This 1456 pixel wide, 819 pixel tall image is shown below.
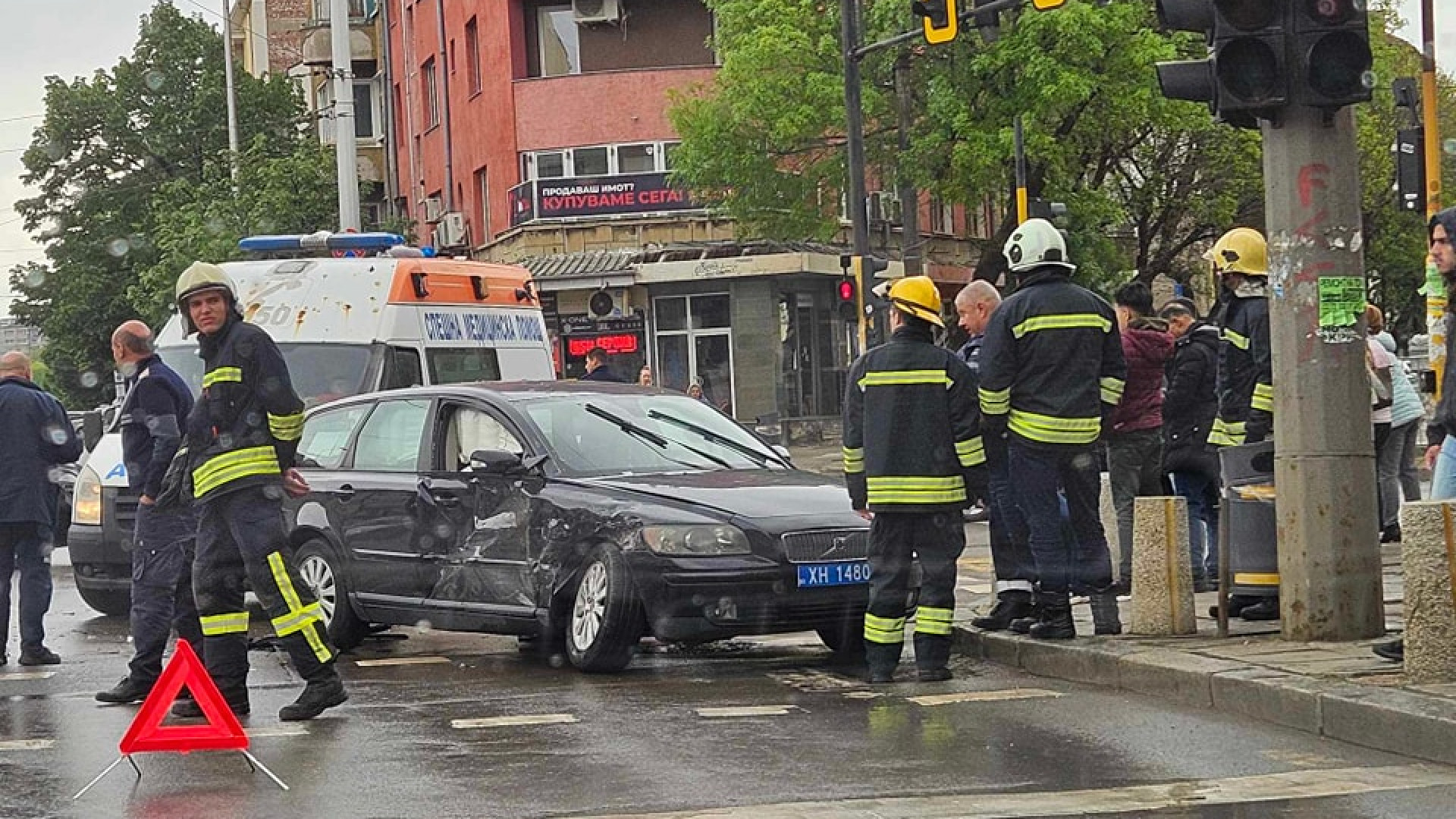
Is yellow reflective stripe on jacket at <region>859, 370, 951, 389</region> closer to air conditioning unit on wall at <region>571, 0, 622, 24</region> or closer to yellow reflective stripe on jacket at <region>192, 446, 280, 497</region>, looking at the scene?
yellow reflective stripe on jacket at <region>192, 446, 280, 497</region>

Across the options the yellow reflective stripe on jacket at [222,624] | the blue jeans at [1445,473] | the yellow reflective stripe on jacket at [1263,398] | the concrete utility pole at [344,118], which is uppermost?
the concrete utility pole at [344,118]

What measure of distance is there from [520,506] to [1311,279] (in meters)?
3.97

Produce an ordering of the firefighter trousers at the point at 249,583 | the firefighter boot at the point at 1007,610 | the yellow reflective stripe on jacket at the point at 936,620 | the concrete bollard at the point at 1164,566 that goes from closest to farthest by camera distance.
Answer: the firefighter trousers at the point at 249,583
the yellow reflective stripe on jacket at the point at 936,620
the concrete bollard at the point at 1164,566
the firefighter boot at the point at 1007,610

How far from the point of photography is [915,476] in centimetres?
999

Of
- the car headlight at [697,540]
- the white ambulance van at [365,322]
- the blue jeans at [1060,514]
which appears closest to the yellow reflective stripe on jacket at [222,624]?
the car headlight at [697,540]

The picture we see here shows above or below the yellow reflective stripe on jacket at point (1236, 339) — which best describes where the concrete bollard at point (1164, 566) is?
below

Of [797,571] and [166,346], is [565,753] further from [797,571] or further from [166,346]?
[166,346]

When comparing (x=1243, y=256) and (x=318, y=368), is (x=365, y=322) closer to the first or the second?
(x=318, y=368)

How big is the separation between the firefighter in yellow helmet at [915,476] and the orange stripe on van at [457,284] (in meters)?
8.04

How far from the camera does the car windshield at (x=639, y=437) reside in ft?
37.7

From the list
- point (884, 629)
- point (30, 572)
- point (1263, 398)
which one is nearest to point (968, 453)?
point (884, 629)

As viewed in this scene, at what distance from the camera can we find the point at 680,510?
10.6m

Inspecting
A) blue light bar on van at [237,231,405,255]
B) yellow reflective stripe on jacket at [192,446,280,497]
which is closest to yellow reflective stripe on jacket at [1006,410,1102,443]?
yellow reflective stripe on jacket at [192,446,280,497]

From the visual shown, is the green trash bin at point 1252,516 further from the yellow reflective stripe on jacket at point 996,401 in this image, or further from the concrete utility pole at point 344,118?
the concrete utility pole at point 344,118
